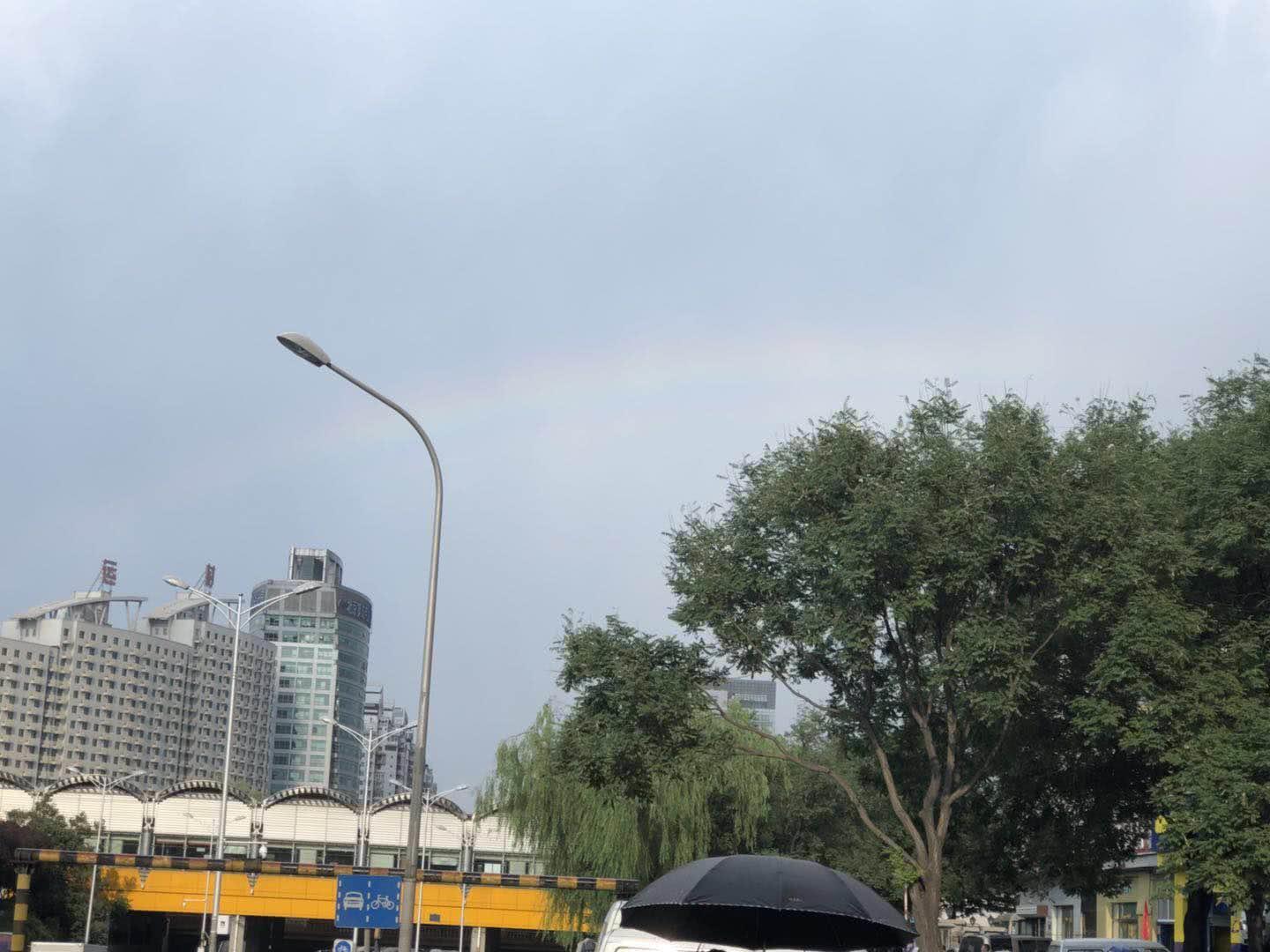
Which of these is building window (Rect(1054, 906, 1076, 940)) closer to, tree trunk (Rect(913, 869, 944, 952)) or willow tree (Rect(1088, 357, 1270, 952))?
tree trunk (Rect(913, 869, 944, 952))

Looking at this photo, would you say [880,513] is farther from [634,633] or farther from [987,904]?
[987,904]

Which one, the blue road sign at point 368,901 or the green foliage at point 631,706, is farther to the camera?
the green foliage at point 631,706

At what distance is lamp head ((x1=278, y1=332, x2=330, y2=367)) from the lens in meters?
20.1

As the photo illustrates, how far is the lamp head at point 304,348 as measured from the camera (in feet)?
65.9

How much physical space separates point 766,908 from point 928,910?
824 inches

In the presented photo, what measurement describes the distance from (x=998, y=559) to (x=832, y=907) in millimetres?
19114

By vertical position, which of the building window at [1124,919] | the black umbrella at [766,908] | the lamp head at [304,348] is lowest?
the building window at [1124,919]

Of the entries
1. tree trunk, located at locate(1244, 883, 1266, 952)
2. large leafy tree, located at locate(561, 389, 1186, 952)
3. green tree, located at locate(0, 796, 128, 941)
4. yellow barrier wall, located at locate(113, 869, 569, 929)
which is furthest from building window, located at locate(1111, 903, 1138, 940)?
green tree, located at locate(0, 796, 128, 941)

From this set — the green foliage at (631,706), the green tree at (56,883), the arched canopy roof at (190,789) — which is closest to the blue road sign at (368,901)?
the green foliage at (631,706)

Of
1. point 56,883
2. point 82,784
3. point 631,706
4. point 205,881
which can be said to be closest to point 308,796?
point 205,881

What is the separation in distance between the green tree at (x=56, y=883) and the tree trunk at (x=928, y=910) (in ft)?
112

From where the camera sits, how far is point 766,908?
10.9 meters

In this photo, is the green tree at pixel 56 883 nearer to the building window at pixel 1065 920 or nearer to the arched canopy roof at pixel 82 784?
Result: the arched canopy roof at pixel 82 784

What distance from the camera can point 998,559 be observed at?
94.2 ft
